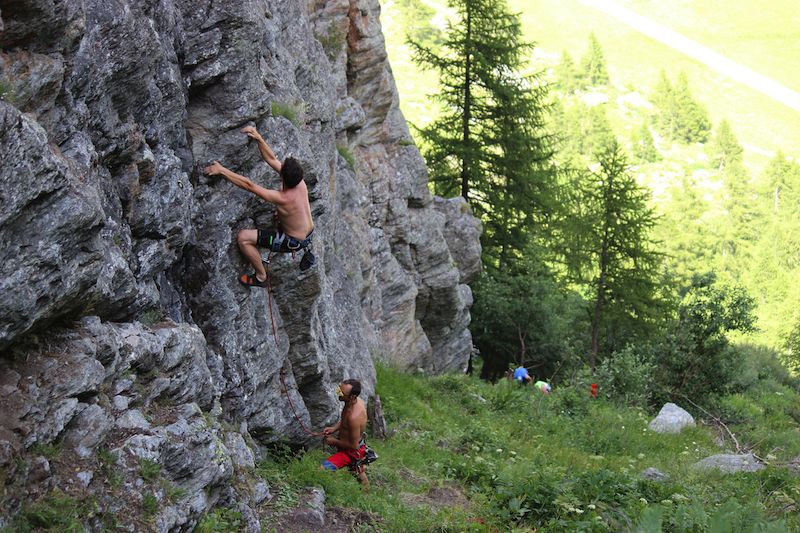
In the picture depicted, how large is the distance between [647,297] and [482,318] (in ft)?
22.5

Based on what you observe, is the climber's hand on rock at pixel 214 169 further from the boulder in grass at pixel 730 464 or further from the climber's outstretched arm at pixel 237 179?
the boulder in grass at pixel 730 464

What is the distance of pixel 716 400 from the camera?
24.7 m

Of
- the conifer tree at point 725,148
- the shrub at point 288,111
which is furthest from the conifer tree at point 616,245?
the conifer tree at point 725,148

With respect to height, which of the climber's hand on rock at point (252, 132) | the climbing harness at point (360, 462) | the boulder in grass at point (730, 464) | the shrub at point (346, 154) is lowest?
the boulder in grass at point (730, 464)

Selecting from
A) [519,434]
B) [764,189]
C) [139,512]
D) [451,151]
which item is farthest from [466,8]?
[764,189]

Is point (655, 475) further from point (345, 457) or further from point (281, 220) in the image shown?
point (281, 220)

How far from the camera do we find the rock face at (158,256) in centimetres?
588

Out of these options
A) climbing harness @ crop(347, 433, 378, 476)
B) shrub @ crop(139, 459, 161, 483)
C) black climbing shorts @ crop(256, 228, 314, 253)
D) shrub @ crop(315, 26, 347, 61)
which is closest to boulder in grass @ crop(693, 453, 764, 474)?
Result: climbing harness @ crop(347, 433, 378, 476)

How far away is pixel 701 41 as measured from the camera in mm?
153000

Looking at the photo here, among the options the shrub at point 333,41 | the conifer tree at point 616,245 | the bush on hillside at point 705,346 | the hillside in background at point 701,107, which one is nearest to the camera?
the shrub at point 333,41

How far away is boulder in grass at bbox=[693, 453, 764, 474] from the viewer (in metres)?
14.4

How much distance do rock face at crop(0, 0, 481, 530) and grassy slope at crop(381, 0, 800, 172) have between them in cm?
9565

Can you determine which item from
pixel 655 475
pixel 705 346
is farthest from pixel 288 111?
pixel 705 346

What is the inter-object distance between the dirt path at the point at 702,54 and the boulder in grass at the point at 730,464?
129262 millimetres
